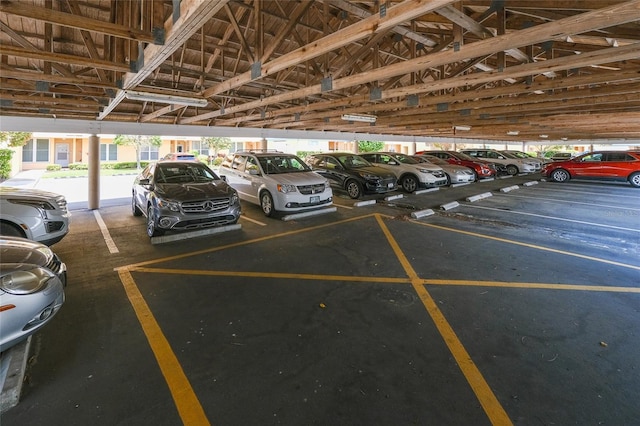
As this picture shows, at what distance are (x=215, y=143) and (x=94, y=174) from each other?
2525 cm

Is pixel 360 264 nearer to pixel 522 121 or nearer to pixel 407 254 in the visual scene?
pixel 407 254

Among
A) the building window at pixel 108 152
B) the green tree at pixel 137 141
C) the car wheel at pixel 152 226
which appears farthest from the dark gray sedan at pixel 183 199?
the building window at pixel 108 152

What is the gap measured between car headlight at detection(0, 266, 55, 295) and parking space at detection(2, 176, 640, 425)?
2.27ft

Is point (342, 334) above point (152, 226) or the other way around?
the other way around

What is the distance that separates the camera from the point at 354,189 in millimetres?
10805

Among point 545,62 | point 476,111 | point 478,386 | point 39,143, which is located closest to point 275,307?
point 478,386

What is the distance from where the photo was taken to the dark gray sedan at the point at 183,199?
19.7 ft

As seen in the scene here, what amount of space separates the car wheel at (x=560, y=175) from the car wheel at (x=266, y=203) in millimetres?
15997

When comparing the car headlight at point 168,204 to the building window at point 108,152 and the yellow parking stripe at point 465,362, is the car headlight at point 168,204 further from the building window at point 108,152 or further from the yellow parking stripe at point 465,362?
the building window at point 108,152

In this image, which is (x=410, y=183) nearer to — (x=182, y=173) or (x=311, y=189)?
(x=311, y=189)

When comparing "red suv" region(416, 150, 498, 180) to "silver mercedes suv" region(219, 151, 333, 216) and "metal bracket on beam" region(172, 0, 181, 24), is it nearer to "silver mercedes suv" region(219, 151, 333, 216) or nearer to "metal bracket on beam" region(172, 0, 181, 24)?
"silver mercedes suv" region(219, 151, 333, 216)

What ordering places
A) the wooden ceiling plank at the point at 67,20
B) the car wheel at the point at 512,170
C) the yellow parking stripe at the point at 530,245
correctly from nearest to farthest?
the wooden ceiling plank at the point at 67,20 → the yellow parking stripe at the point at 530,245 → the car wheel at the point at 512,170

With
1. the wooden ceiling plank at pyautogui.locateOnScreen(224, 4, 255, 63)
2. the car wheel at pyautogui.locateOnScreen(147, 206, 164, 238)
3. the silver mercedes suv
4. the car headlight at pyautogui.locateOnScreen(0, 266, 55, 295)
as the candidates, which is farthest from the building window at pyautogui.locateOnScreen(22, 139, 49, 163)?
the car headlight at pyautogui.locateOnScreen(0, 266, 55, 295)

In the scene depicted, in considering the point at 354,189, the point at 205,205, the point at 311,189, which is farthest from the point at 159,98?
the point at 354,189
